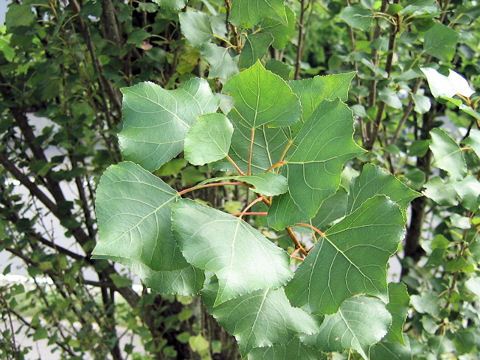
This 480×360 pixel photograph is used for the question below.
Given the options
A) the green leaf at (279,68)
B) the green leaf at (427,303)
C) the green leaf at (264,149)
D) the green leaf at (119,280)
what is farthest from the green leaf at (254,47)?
the green leaf at (119,280)

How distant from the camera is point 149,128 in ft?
1.94

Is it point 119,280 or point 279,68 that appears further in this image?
point 119,280

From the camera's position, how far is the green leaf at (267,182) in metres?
0.53

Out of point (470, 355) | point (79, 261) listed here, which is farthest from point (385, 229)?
point (79, 261)

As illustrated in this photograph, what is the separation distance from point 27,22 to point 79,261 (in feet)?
2.62

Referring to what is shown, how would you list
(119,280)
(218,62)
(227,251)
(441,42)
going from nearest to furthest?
1. (227,251)
2. (218,62)
3. (441,42)
4. (119,280)

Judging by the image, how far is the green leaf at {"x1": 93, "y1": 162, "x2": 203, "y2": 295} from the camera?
50 centimetres

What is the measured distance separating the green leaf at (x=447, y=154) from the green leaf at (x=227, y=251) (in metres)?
0.51

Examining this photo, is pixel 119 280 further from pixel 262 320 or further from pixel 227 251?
pixel 227 251

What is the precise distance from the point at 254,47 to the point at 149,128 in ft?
1.18

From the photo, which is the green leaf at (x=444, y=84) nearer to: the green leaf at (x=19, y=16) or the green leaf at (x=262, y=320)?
the green leaf at (x=262, y=320)

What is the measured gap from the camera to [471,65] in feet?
5.15

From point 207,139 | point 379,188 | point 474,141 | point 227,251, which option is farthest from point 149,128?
point 474,141

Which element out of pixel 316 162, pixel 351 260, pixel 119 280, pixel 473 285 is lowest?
pixel 119 280
